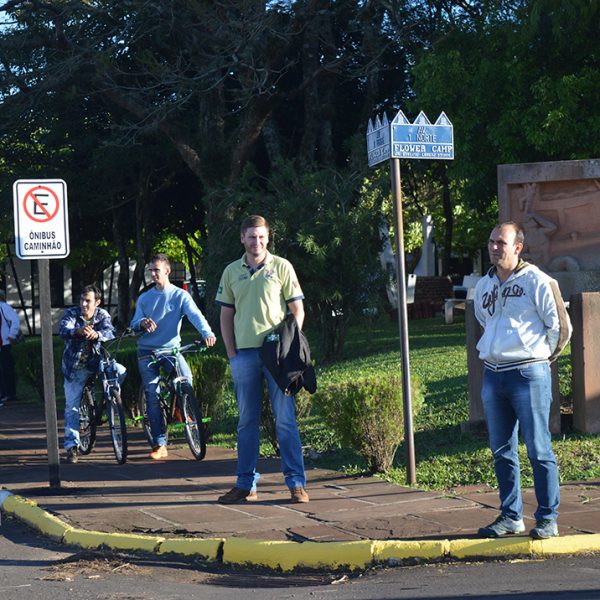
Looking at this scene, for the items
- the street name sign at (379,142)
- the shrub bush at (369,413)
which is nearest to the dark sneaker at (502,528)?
the shrub bush at (369,413)

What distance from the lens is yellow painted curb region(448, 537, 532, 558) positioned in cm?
678

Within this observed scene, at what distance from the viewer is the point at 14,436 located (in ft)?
44.7

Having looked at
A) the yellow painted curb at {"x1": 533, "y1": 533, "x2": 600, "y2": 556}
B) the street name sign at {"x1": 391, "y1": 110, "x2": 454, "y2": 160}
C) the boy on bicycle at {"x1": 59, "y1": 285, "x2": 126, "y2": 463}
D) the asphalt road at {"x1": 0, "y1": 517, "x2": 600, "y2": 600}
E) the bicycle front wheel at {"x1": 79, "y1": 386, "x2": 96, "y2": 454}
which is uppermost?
the street name sign at {"x1": 391, "y1": 110, "x2": 454, "y2": 160}

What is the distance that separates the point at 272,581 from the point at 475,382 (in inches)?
174

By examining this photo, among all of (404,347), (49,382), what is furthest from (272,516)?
(49,382)

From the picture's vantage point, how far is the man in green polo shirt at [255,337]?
8.45m

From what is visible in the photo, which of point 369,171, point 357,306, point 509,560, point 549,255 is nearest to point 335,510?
point 509,560

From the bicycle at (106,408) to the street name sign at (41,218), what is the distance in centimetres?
150

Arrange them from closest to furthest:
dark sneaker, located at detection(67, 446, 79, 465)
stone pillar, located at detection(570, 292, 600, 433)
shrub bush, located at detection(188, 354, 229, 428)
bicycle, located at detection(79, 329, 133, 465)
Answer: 1. stone pillar, located at detection(570, 292, 600, 433)
2. bicycle, located at detection(79, 329, 133, 465)
3. dark sneaker, located at detection(67, 446, 79, 465)
4. shrub bush, located at detection(188, 354, 229, 428)

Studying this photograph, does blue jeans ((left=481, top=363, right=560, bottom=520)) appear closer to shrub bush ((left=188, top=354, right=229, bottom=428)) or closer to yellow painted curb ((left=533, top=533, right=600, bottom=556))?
yellow painted curb ((left=533, top=533, right=600, bottom=556))

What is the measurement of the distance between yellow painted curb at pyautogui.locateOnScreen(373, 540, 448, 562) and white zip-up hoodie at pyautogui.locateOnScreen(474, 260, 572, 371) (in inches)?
45.1

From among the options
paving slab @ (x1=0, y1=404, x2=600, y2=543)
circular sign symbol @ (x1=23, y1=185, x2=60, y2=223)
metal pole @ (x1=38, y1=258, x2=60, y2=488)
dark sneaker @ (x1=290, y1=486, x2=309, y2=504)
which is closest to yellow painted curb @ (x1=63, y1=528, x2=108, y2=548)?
paving slab @ (x1=0, y1=404, x2=600, y2=543)

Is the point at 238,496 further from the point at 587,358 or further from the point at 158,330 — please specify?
the point at 587,358

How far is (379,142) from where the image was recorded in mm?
8953
